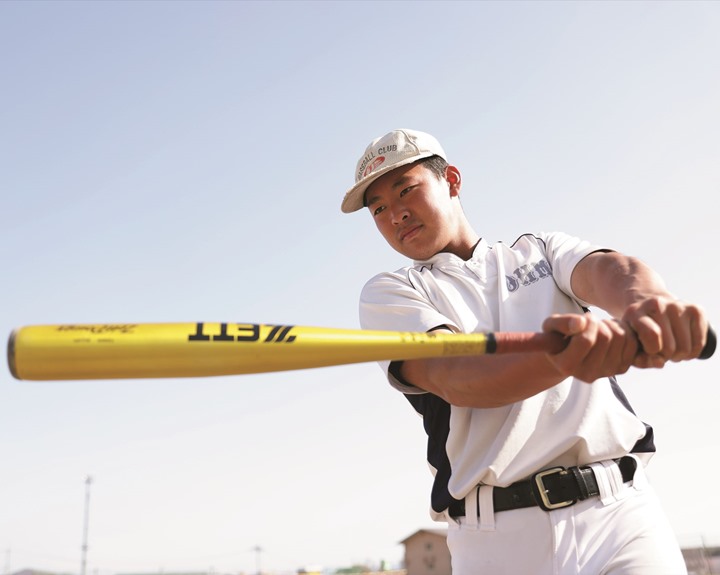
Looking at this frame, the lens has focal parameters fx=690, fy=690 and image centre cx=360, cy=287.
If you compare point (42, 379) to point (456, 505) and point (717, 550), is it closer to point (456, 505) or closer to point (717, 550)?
point (456, 505)

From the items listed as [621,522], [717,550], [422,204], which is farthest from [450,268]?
Result: [717,550]

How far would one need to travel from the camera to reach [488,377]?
3004 millimetres

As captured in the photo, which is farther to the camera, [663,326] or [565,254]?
[565,254]

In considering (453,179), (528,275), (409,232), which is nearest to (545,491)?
(528,275)

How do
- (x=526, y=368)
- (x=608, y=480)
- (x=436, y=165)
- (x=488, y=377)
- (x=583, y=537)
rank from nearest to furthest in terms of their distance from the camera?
(x=526, y=368) → (x=488, y=377) → (x=583, y=537) → (x=608, y=480) → (x=436, y=165)

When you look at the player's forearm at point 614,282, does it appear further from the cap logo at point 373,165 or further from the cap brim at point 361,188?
the cap logo at point 373,165

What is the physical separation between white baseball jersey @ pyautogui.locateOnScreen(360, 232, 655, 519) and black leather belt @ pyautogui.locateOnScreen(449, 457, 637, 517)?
6 centimetres

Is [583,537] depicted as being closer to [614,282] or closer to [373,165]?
[614,282]

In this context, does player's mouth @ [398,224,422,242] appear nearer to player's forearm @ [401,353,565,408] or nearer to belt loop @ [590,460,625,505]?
player's forearm @ [401,353,565,408]

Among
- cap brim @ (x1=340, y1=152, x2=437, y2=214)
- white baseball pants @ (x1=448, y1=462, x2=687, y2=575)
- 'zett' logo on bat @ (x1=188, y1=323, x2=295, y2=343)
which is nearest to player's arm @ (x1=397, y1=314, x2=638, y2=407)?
white baseball pants @ (x1=448, y1=462, x2=687, y2=575)

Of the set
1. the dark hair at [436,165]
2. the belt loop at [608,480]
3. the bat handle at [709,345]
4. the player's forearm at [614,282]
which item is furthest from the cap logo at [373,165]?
the bat handle at [709,345]

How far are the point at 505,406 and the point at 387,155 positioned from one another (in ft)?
5.95

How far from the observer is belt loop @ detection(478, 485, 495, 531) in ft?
11.1

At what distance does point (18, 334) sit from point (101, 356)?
0.34 meters
